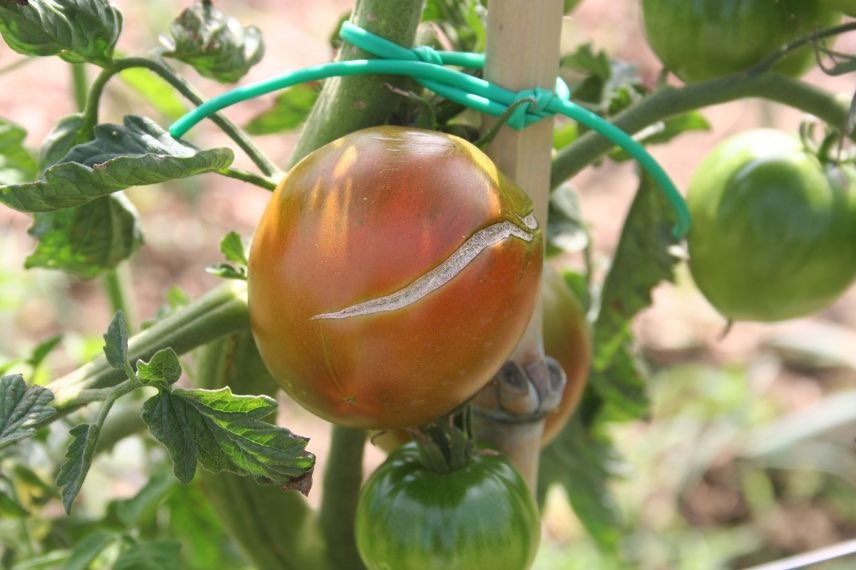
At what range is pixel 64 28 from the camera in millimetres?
629

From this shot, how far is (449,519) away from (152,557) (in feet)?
0.90

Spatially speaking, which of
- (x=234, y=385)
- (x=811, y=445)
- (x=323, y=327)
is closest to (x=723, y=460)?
(x=811, y=445)

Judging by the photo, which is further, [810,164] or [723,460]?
[723,460]

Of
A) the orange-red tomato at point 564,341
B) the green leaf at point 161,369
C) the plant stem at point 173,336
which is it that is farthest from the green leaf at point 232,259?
the orange-red tomato at point 564,341

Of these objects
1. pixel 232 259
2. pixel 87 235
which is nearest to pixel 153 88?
pixel 87 235

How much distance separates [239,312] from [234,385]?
0.10 m

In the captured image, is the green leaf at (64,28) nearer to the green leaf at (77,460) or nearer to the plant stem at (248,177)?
the plant stem at (248,177)

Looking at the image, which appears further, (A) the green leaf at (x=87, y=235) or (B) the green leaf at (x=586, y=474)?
(B) the green leaf at (x=586, y=474)

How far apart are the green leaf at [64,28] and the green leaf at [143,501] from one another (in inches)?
14.8

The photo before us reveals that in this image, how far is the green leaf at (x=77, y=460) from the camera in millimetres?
548

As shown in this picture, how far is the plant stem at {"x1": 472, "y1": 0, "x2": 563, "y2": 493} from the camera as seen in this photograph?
0.67 meters

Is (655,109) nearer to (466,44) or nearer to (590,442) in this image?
(466,44)

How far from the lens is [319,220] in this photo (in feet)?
1.86

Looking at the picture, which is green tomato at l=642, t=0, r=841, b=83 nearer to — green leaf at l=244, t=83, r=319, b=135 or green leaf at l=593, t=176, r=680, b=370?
green leaf at l=593, t=176, r=680, b=370
